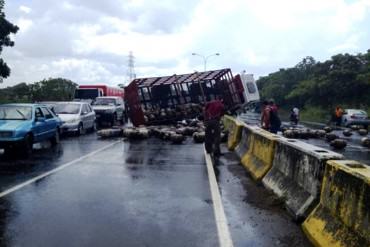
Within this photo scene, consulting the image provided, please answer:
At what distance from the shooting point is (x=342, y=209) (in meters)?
5.11

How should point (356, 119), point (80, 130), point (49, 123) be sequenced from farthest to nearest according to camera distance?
point (356, 119)
point (80, 130)
point (49, 123)

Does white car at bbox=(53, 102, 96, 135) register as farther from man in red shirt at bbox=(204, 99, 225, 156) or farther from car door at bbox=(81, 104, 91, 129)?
man in red shirt at bbox=(204, 99, 225, 156)

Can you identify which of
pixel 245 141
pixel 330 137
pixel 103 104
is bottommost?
pixel 330 137

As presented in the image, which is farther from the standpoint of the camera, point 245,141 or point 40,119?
point 40,119

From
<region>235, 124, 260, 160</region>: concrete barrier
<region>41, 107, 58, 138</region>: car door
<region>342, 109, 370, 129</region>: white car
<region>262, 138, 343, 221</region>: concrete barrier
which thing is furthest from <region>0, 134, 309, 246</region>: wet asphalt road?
<region>342, 109, 370, 129</region>: white car

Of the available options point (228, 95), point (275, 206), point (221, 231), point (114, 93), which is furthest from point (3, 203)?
point (114, 93)

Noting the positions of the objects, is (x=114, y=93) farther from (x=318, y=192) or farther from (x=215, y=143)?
(x=318, y=192)

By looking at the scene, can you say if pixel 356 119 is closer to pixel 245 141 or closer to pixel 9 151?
pixel 245 141

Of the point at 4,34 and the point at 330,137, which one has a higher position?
the point at 4,34

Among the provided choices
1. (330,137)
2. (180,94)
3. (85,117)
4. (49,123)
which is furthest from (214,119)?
(180,94)

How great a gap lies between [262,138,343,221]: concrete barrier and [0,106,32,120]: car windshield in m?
8.34

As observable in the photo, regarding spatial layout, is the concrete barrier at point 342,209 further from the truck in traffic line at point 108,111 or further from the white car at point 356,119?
the white car at point 356,119

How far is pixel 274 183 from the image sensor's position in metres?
8.30

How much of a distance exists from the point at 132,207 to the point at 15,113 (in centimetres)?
840
